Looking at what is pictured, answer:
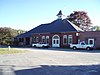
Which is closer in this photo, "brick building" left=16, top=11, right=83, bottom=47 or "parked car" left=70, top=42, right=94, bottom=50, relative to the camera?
"parked car" left=70, top=42, right=94, bottom=50

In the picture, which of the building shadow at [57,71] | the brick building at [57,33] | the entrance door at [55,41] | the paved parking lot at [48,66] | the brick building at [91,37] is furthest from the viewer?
the entrance door at [55,41]

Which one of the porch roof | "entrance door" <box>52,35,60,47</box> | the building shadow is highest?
the porch roof

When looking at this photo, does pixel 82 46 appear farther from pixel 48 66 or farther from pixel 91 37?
pixel 48 66

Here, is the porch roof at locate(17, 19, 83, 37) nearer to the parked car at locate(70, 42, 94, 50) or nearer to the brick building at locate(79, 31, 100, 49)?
the brick building at locate(79, 31, 100, 49)

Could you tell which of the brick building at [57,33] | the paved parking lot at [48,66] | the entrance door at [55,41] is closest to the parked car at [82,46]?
the brick building at [57,33]

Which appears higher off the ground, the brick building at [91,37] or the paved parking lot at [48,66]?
the brick building at [91,37]

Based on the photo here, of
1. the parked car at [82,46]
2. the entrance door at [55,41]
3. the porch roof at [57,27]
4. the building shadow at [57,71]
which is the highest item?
the porch roof at [57,27]

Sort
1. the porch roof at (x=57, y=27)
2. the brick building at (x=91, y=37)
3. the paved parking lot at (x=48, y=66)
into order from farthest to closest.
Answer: the porch roof at (x=57, y=27) < the brick building at (x=91, y=37) < the paved parking lot at (x=48, y=66)

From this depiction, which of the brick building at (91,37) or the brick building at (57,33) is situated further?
the brick building at (57,33)

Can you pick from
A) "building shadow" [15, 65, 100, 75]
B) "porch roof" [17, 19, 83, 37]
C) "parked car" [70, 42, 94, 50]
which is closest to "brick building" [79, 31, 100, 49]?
"porch roof" [17, 19, 83, 37]

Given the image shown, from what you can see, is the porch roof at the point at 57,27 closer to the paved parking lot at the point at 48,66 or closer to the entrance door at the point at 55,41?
the entrance door at the point at 55,41

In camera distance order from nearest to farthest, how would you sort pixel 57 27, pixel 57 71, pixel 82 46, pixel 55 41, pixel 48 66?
pixel 57 71 < pixel 48 66 < pixel 82 46 < pixel 55 41 < pixel 57 27

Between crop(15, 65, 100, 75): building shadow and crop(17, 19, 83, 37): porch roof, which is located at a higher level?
crop(17, 19, 83, 37): porch roof

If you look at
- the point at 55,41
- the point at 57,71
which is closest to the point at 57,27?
the point at 55,41
